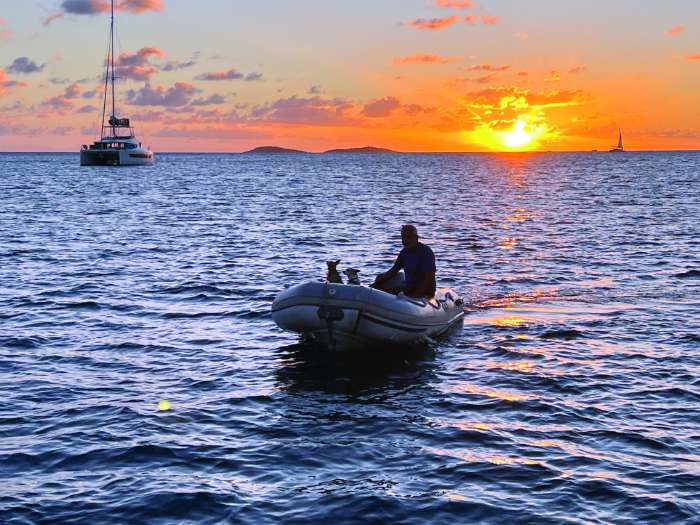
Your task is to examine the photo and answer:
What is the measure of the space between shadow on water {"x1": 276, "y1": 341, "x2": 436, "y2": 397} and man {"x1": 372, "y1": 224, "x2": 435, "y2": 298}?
112cm

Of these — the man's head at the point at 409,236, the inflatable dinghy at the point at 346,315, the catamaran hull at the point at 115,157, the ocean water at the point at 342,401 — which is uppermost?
the catamaran hull at the point at 115,157

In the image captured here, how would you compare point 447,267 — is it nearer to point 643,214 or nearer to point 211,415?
point 211,415

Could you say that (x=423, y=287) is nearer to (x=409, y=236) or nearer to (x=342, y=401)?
(x=409, y=236)

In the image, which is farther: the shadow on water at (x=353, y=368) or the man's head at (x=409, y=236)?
the man's head at (x=409, y=236)

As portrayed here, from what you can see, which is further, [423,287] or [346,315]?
[423,287]

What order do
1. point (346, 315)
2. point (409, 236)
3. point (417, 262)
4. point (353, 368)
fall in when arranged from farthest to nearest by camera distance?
point (417, 262), point (409, 236), point (353, 368), point (346, 315)

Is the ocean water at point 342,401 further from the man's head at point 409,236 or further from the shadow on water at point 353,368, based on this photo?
the man's head at point 409,236

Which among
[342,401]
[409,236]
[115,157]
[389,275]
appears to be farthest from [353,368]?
[115,157]

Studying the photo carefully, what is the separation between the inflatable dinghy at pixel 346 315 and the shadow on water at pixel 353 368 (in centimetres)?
31

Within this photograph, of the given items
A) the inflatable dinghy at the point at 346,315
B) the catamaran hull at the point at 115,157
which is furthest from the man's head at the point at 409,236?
the catamaran hull at the point at 115,157

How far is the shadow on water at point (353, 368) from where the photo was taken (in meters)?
12.6

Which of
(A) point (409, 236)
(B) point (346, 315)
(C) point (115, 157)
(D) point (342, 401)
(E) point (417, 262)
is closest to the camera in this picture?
(D) point (342, 401)

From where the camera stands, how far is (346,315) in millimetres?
13500

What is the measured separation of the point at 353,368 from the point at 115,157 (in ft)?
350
